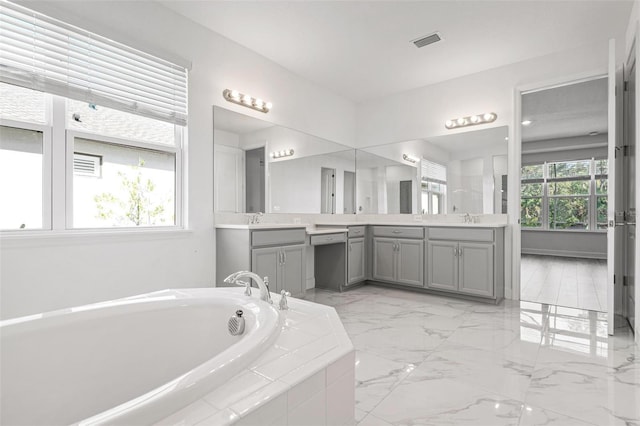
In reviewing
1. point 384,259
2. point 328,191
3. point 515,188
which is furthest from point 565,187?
point 328,191

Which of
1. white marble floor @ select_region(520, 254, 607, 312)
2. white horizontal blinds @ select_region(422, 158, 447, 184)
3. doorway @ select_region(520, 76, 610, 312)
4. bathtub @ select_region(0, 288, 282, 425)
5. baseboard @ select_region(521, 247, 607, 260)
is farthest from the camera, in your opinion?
baseboard @ select_region(521, 247, 607, 260)

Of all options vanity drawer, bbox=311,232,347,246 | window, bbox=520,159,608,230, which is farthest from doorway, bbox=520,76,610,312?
vanity drawer, bbox=311,232,347,246

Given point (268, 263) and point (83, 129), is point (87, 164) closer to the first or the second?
point (83, 129)

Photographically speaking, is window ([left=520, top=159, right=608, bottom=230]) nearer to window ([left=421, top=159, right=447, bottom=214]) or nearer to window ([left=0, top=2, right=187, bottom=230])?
window ([left=421, top=159, right=447, bottom=214])

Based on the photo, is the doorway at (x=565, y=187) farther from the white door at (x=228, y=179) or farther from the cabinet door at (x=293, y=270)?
the white door at (x=228, y=179)

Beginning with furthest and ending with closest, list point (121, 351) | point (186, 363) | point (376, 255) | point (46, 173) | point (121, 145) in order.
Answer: point (376, 255) < point (121, 145) < point (46, 173) < point (186, 363) < point (121, 351)

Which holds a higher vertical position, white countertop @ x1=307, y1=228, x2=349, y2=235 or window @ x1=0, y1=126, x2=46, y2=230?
window @ x1=0, y1=126, x2=46, y2=230

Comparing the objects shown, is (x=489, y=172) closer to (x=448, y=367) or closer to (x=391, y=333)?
(x=391, y=333)

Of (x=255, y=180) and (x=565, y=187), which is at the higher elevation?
(x=565, y=187)

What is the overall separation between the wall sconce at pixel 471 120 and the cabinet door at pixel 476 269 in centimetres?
147

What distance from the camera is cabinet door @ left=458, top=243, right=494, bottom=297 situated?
3377mm

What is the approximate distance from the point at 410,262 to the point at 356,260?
0.65 meters

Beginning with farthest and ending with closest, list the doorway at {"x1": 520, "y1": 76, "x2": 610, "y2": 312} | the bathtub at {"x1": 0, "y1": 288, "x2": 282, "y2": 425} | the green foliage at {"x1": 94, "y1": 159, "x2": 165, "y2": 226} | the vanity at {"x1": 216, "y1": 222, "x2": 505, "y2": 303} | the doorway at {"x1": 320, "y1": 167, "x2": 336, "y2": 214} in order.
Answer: the doorway at {"x1": 520, "y1": 76, "x2": 610, "y2": 312} < the doorway at {"x1": 320, "y1": 167, "x2": 336, "y2": 214} < the vanity at {"x1": 216, "y1": 222, "x2": 505, "y2": 303} < the green foliage at {"x1": 94, "y1": 159, "x2": 165, "y2": 226} < the bathtub at {"x1": 0, "y1": 288, "x2": 282, "y2": 425}

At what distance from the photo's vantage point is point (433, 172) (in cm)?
424
